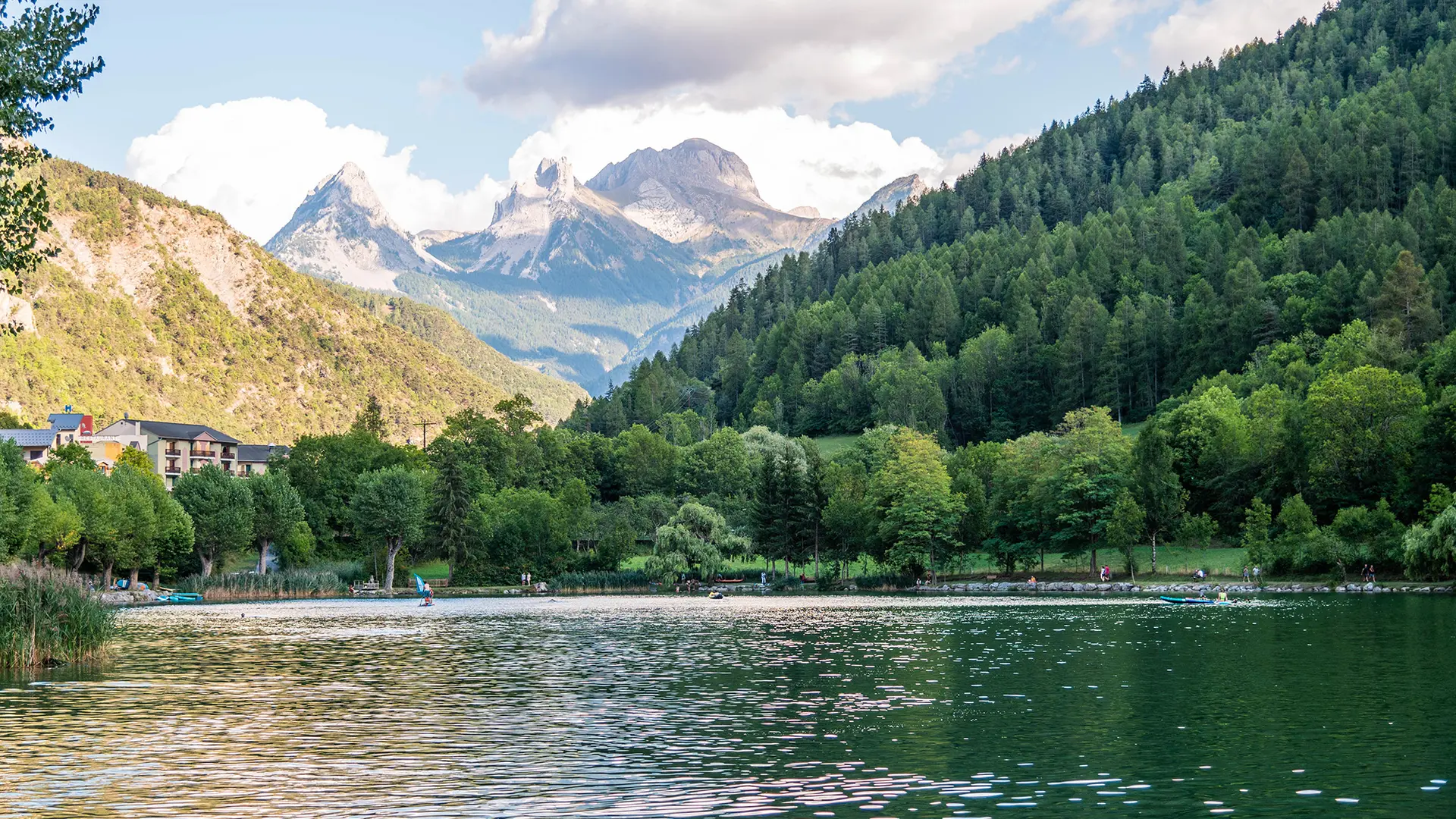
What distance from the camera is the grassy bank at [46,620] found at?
49.1m

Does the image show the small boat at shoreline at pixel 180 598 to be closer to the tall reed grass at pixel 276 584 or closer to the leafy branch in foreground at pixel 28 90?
the tall reed grass at pixel 276 584

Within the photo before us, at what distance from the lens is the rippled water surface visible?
989 inches

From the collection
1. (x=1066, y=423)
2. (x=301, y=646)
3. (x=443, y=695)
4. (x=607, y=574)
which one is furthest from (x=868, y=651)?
(x=1066, y=423)

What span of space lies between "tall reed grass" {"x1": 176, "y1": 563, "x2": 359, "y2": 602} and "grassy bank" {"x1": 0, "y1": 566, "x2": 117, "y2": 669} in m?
75.7

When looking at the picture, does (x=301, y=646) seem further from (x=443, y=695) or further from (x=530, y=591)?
(x=530, y=591)

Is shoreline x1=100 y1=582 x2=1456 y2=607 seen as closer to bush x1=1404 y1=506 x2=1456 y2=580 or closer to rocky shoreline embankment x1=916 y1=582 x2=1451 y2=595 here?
rocky shoreline embankment x1=916 y1=582 x2=1451 y2=595

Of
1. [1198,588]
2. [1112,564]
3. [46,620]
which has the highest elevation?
[46,620]

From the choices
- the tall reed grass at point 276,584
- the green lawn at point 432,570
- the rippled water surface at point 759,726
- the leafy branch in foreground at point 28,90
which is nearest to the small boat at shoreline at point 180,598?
the tall reed grass at point 276,584

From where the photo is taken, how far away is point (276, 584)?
438 ft

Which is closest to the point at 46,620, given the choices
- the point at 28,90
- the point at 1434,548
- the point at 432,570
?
the point at 28,90

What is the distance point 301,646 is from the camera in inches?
2532

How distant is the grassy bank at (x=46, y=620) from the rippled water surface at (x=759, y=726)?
2292 mm

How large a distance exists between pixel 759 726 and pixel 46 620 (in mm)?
32065

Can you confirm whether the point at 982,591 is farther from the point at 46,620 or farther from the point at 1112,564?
the point at 46,620
